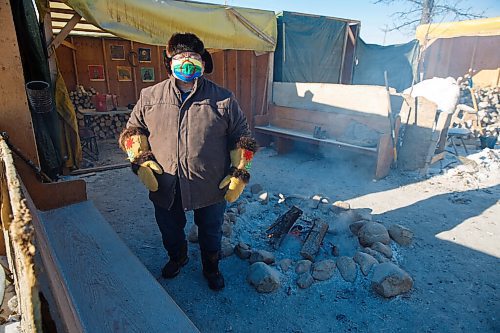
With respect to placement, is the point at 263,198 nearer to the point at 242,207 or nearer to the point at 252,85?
the point at 242,207

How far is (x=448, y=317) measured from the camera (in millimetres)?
2227

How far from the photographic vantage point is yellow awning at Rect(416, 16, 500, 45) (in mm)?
8680

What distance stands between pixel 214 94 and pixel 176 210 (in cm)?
86

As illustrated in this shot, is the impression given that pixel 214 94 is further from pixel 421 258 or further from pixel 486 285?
pixel 486 285

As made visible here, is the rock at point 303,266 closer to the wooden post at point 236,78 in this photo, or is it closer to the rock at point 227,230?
the rock at point 227,230

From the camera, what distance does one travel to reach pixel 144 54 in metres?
7.82

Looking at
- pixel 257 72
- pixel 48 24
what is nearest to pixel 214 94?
pixel 48 24

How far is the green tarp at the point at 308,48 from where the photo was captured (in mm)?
6871

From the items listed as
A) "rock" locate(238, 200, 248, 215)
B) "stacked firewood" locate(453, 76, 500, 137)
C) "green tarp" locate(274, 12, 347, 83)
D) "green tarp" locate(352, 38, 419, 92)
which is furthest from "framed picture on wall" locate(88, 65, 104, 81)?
"stacked firewood" locate(453, 76, 500, 137)

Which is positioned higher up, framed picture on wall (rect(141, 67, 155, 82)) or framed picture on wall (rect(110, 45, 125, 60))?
framed picture on wall (rect(110, 45, 125, 60))

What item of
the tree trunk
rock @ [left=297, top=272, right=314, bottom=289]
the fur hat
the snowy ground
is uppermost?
the tree trunk

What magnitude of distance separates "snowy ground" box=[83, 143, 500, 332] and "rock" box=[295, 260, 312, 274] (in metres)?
0.06

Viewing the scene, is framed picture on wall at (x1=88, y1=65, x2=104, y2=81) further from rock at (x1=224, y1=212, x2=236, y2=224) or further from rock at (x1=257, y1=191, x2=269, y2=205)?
rock at (x1=224, y1=212, x2=236, y2=224)

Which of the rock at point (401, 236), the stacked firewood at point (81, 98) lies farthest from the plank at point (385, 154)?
the stacked firewood at point (81, 98)
